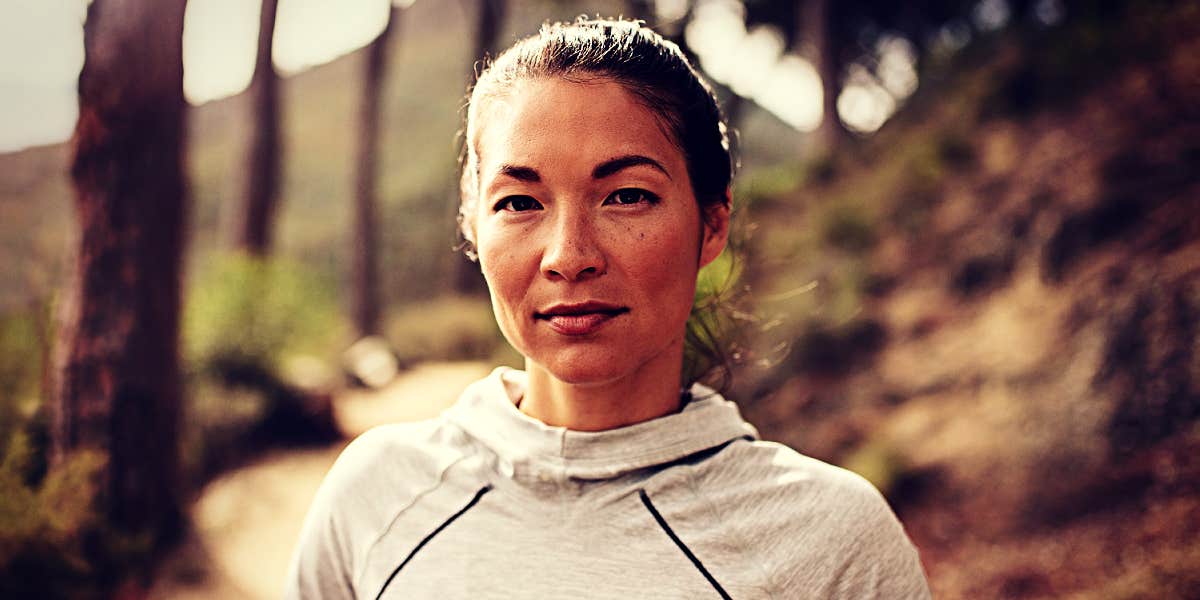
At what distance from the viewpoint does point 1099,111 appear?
722 centimetres

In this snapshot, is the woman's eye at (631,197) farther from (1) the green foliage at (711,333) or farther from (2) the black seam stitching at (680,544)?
(1) the green foliage at (711,333)

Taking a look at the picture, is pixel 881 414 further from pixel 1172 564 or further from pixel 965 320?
pixel 1172 564

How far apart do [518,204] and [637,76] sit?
0.33 m

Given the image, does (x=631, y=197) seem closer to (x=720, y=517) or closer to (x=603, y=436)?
(x=603, y=436)

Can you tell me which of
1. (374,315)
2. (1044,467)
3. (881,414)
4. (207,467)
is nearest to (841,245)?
(881,414)

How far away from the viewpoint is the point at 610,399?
152 centimetres

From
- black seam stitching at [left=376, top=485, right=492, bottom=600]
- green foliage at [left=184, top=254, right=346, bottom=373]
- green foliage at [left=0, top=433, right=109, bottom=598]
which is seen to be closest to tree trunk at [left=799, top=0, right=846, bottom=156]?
green foliage at [left=184, top=254, right=346, bottom=373]

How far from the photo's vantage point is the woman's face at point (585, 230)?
4.50ft

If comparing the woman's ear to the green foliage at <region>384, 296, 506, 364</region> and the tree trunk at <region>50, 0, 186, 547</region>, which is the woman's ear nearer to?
the tree trunk at <region>50, 0, 186, 547</region>

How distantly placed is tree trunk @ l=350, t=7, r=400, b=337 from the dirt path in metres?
4.52

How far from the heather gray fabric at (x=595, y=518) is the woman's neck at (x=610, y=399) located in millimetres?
48

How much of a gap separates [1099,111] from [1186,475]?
176 inches

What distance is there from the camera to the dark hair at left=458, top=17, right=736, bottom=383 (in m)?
1.45

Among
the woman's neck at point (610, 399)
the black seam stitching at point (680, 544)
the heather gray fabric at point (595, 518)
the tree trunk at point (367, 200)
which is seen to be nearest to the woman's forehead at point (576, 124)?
the woman's neck at point (610, 399)
